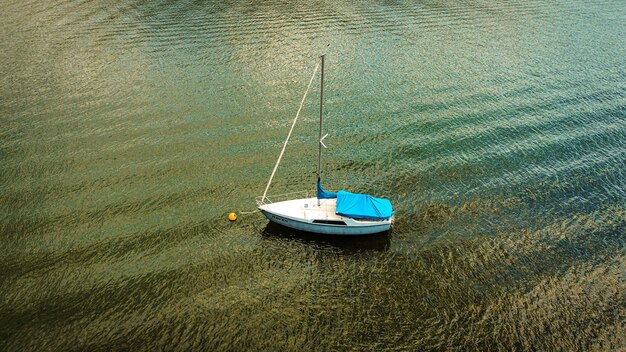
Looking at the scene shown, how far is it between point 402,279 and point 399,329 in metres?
4.35

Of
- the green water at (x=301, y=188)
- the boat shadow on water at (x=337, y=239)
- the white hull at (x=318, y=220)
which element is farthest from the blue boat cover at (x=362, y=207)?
the green water at (x=301, y=188)

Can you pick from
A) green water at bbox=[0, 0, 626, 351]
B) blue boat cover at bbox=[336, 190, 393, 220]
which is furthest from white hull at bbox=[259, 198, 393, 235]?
green water at bbox=[0, 0, 626, 351]

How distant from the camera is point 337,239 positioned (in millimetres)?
33312

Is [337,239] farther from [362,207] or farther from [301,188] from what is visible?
[301,188]

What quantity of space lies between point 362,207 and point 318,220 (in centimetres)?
388

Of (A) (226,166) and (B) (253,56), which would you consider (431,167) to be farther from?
(B) (253,56)

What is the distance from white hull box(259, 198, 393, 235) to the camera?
32.4 m

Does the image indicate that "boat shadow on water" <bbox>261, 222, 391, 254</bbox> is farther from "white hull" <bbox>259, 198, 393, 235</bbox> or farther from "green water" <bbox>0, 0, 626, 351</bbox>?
"white hull" <bbox>259, 198, 393, 235</bbox>

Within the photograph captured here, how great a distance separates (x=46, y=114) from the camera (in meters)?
46.4

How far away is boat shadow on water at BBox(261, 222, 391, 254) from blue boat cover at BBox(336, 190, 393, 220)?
2.18 metres

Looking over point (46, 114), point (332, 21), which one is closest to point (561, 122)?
point (332, 21)

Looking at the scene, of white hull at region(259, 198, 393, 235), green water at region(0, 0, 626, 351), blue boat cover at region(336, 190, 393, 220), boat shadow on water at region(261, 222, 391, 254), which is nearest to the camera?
green water at region(0, 0, 626, 351)

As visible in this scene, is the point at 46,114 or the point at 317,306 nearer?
the point at 317,306

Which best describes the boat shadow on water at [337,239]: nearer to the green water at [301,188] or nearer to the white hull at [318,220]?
the green water at [301,188]
